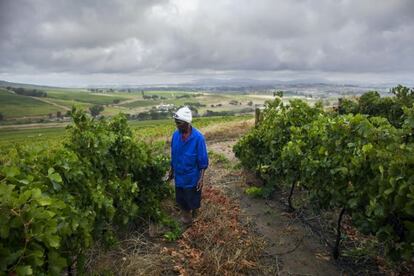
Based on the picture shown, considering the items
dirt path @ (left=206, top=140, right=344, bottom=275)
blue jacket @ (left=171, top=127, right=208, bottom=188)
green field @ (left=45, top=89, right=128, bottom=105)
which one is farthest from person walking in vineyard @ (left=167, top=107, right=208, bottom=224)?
green field @ (left=45, top=89, right=128, bottom=105)

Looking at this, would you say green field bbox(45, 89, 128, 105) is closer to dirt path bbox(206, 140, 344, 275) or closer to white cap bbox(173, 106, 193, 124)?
dirt path bbox(206, 140, 344, 275)

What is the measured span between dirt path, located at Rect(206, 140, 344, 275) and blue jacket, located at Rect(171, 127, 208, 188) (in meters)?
1.80

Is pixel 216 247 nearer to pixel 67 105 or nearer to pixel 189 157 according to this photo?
pixel 189 157

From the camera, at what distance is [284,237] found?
22.0ft

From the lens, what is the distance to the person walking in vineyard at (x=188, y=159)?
20.3 ft

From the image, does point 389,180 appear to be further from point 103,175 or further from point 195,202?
point 103,175

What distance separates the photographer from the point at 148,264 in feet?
16.4

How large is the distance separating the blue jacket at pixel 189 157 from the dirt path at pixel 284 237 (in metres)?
1.80

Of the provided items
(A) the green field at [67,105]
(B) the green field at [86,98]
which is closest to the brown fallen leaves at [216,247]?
(A) the green field at [67,105]

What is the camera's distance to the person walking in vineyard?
20.3 ft

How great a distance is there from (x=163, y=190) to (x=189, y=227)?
1.06 m

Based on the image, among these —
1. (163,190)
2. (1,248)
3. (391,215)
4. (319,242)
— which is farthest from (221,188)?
(1,248)

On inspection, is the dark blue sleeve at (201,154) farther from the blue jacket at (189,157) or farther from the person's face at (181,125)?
the person's face at (181,125)

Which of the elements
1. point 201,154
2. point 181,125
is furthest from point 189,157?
point 181,125
